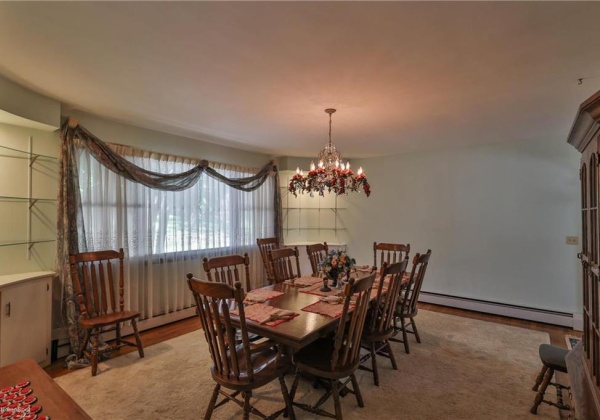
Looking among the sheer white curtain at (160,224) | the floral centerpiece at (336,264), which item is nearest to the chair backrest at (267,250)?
the floral centerpiece at (336,264)

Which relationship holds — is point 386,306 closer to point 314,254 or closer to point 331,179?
point 331,179

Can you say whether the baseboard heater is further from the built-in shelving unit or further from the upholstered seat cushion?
the built-in shelving unit

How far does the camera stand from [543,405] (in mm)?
2344

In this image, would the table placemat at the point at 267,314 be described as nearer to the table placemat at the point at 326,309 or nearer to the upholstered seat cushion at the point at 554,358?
the table placemat at the point at 326,309

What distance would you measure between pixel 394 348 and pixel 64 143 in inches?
162

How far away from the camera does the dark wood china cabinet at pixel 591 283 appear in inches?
50.6

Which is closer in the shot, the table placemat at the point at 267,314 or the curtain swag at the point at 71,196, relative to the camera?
the table placemat at the point at 267,314

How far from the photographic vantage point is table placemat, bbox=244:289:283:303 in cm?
257

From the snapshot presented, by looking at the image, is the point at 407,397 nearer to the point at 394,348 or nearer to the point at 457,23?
the point at 394,348

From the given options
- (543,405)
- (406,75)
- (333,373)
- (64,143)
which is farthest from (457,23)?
(64,143)

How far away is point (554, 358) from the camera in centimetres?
214

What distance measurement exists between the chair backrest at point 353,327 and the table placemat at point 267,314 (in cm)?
38

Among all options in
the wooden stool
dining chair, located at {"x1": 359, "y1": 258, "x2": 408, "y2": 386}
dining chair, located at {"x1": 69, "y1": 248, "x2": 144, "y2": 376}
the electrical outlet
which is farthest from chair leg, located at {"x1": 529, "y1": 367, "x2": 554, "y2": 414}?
dining chair, located at {"x1": 69, "y1": 248, "x2": 144, "y2": 376}

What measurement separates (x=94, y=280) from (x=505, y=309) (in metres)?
5.31
